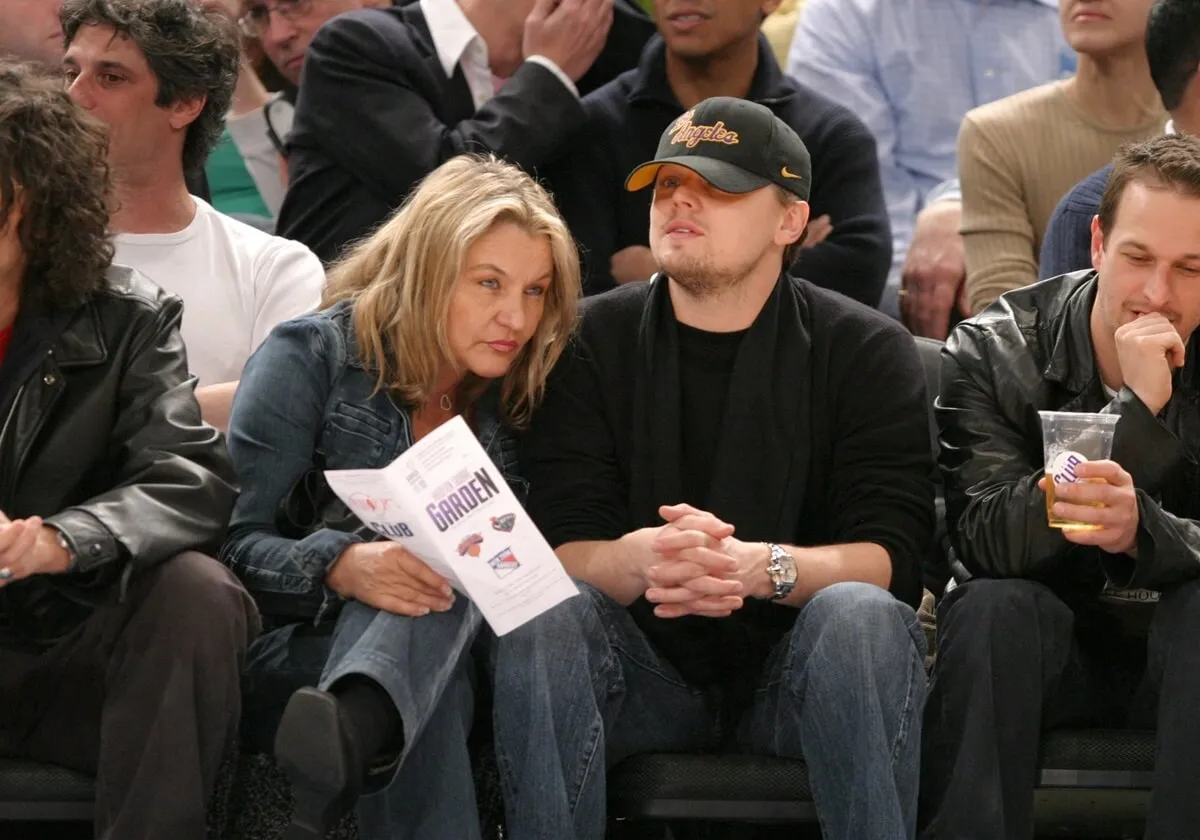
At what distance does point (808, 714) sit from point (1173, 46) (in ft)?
6.80

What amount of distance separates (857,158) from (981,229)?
42cm

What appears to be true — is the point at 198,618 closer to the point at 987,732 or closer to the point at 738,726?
the point at 738,726

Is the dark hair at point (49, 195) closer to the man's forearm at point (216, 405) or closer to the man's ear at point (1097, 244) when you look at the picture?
the man's forearm at point (216, 405)

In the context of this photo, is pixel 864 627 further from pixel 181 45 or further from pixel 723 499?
pixel 181 45

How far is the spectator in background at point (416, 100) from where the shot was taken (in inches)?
169

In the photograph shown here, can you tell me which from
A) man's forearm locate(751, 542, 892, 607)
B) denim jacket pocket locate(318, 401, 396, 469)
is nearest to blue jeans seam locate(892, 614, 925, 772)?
man's forearm locate(751, 542, 892, 607)

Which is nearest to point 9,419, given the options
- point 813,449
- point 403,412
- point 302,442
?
point 302,442

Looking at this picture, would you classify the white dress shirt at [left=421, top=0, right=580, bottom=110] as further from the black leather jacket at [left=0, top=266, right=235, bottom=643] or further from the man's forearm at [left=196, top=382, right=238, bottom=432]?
the black leather jacket at [left=0, top=266, right=235, bottom=643]

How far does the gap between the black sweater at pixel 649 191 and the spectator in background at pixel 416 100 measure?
0.37 feet

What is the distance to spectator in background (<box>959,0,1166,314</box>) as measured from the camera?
15.4 feet

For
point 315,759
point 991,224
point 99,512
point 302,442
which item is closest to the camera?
point 315,759

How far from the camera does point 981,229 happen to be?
185 inches

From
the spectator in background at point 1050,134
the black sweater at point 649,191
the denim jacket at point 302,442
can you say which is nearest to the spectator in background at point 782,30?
the spectator in background at point 1050,134

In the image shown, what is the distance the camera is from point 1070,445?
3.17 m
